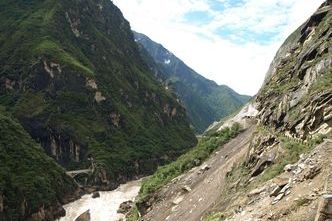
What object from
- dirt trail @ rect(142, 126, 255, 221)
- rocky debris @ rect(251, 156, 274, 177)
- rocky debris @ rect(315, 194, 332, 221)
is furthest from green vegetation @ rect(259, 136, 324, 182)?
rocky debris @ rect(315, 194, 332, 221)

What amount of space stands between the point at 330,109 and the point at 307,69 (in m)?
26.9

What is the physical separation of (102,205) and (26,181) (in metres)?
23.2

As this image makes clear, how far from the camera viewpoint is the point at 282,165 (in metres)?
54.0

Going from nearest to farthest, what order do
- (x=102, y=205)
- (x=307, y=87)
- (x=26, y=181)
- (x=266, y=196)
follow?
1. (x=266, y=196)
2. (x=307, y=87)
3. (x=26, y=181)
4. (x=102, y=205)

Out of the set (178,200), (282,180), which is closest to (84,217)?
(178,200)

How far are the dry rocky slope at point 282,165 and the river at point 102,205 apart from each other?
160ft

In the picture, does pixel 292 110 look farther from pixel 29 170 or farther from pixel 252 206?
pixel 29 170

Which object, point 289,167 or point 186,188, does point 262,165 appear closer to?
point 289,167

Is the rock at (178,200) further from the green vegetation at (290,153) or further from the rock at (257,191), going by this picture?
the rock at (257,191)

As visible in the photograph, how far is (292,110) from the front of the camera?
71.9 meters

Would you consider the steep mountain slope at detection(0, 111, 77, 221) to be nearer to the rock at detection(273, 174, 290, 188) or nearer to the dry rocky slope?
the dry rocky slope

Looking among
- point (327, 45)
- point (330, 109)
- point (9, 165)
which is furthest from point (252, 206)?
point (9, 165)

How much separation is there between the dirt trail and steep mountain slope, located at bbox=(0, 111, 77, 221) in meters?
59.9

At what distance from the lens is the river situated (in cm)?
14712
